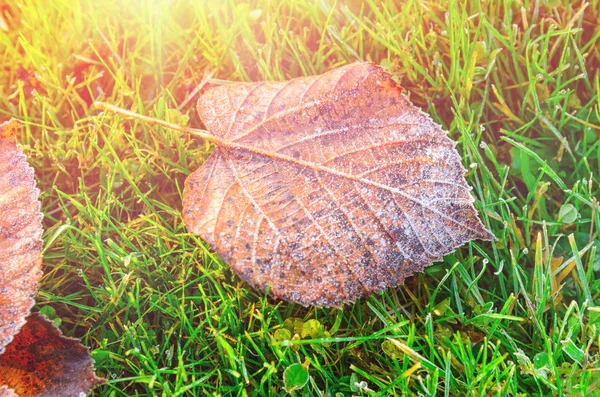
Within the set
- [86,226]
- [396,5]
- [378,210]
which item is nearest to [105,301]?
[86,226]

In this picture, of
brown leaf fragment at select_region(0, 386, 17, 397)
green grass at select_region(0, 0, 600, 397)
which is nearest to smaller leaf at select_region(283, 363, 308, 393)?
green grass at select_region(0, 0, 600, 397)

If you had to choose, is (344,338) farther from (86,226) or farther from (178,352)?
(86,226)

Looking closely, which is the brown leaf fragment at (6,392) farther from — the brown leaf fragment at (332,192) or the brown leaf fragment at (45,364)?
the brown leaf fragment at (332,192)

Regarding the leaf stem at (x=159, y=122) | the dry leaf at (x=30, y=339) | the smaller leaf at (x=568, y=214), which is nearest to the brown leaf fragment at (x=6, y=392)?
the dry leaf at (x=30, y=339)

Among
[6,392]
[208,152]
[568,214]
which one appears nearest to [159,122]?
[208,152]

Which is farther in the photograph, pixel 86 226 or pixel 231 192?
pixel 86 226
